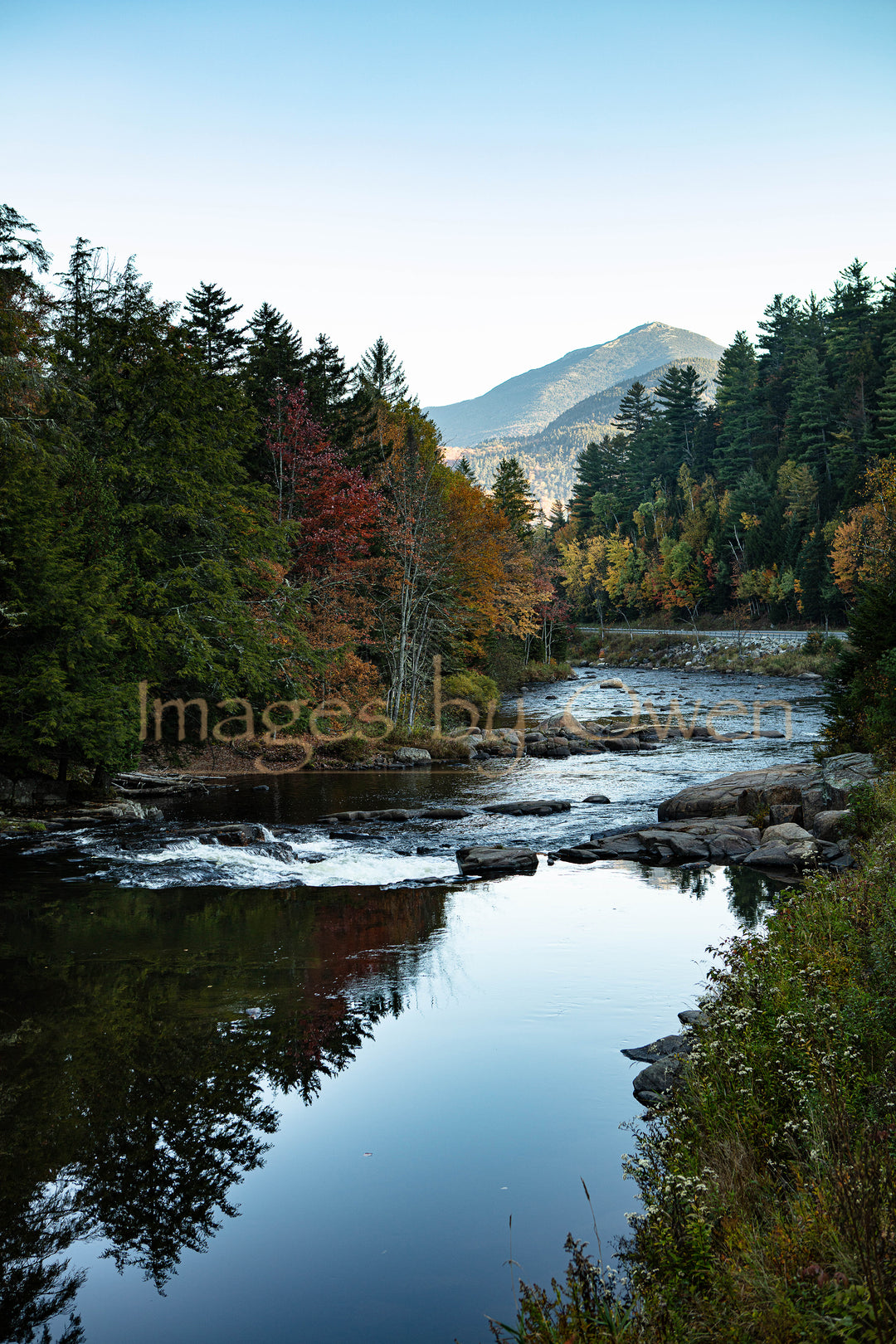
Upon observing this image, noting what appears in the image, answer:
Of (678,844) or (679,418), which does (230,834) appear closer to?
(678,844)

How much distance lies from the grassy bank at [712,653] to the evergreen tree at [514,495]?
51.8ft

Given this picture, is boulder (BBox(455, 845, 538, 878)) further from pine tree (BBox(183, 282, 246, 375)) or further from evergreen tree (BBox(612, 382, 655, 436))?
evergreen tree (BBox(612, 382, 655, 436))

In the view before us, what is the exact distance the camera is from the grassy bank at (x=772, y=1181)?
331cm

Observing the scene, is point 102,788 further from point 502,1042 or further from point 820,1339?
point 820,1339

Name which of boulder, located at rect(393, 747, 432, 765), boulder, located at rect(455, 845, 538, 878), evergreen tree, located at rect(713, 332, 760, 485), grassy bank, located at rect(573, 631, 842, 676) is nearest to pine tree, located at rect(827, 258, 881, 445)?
evergreen tree, located at rect(713, 332, 760, 485)

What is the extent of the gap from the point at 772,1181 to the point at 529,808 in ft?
49.7

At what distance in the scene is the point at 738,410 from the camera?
95.3 m

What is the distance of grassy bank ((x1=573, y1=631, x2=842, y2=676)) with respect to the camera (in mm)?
55562

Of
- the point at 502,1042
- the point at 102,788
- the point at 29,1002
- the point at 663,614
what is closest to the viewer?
the point at 502,1042

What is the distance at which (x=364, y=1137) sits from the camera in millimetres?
6414

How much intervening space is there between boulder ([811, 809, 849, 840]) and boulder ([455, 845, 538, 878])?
4.93 metres

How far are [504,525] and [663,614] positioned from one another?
199 feet

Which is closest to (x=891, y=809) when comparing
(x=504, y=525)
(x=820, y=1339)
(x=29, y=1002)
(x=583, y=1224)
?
(x=583, y=1224)

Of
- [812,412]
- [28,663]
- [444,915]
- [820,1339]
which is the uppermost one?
[812,412]
